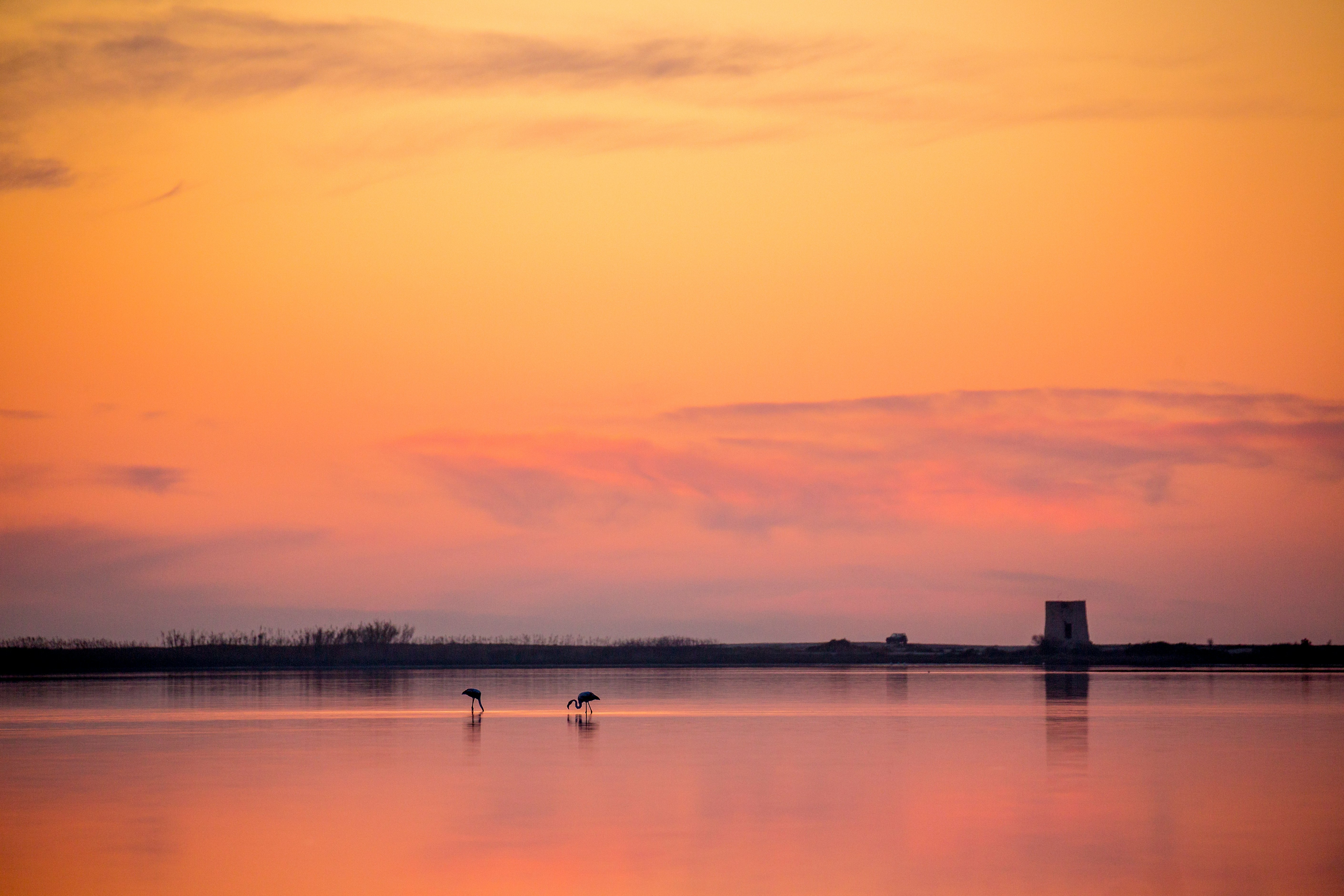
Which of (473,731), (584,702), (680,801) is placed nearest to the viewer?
(680,801)

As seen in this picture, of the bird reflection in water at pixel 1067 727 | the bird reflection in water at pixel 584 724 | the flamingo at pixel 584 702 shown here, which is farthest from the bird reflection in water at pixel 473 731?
the bird reflection in water at pixel 1067 727

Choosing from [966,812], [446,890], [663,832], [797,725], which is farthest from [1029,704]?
[446,890]

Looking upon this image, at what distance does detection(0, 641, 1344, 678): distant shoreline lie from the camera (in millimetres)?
71688

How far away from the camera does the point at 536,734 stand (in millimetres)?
27609

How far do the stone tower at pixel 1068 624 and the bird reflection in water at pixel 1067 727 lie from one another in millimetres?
30321

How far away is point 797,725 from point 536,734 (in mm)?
4882

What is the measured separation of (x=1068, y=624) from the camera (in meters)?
79.0

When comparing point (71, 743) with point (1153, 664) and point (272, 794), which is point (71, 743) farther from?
point (1153, 664)

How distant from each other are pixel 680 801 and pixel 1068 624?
65.3 m

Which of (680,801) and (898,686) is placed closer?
(680,801)

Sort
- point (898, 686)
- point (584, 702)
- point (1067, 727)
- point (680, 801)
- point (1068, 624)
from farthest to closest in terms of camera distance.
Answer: point (1068, 624) < point (898, 686) < point (584, 702) < point (1067, 727) < point (680, 801)

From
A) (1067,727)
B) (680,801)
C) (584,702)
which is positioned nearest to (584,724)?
(584,702)

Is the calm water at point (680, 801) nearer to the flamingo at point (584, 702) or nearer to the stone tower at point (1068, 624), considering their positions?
the flamingo at point (584, 702)

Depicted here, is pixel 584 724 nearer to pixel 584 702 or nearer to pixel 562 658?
pixel 584 702
